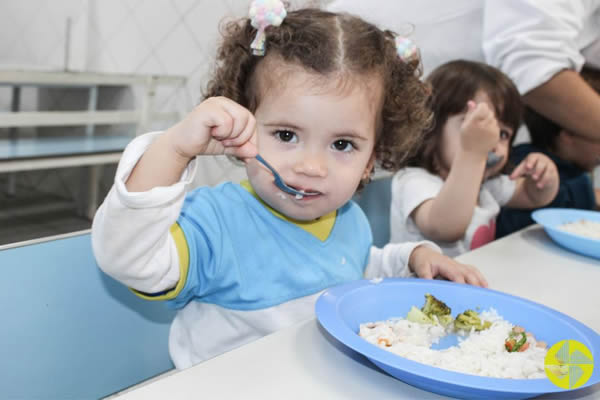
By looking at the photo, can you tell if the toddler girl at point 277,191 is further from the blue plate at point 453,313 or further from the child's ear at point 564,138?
the child's ear at point 564,138

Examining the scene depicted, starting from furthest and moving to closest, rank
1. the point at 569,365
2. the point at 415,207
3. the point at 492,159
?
the point at 492,159, the point at 415,207, the point at 569,365

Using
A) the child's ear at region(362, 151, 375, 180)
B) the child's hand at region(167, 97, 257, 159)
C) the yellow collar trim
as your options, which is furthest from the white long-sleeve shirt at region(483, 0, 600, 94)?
the child's hand at region(167, 97, 257, 159)

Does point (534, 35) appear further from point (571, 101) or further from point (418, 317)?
point (418, 317)

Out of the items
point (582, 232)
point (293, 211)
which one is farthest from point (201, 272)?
point (582, 232)

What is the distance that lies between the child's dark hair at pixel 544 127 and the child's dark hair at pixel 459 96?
0.37 m

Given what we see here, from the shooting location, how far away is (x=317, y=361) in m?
0.51

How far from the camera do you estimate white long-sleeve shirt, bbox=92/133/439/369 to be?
0.54 meters

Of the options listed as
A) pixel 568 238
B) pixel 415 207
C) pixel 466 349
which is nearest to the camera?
pixel 466 349

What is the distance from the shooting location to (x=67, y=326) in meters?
0.63

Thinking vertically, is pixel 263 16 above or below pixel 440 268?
above

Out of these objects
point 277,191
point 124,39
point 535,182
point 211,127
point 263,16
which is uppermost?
point 263,16

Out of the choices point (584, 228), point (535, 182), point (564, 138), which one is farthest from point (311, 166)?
point (564, 138)

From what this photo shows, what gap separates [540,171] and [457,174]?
32cm

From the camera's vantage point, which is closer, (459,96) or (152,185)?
(152,185)
